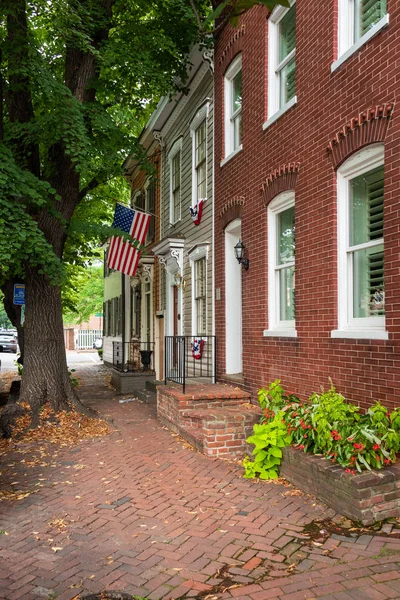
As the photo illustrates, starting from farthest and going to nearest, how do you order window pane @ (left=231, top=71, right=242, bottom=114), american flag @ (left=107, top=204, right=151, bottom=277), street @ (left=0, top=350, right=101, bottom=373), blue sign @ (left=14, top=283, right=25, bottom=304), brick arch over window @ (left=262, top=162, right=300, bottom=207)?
1. street @ (left=0, top=350, right=101, bottom=373)
2. american flag @ (left=107, top=204, right=151, bottom=277)
3. blue sign @ (left=14, top=283, right=25, bottom=304)
4. window pane @ (left=231, top=71, right=242, bottom=114)
5. brick arch over window @ (left=262, top=162, right=300, bottom=207)

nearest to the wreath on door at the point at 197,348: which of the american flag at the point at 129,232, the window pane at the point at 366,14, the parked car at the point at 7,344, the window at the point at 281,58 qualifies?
the american flag at the point at 129,232

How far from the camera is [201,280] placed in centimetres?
1123

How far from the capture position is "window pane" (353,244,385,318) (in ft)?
17.9

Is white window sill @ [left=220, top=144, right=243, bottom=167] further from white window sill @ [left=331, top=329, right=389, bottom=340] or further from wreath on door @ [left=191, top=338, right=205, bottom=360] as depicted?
white window sill @ [left=331, top=329, right=389, bottom=340]

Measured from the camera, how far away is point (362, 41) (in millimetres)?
5453

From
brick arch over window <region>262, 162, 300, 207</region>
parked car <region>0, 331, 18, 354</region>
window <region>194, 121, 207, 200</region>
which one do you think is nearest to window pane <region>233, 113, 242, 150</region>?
window <region>194, 121, 207, 200</region>

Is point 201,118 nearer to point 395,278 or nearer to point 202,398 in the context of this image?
point 202,398

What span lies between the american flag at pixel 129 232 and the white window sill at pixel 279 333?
19.2ft

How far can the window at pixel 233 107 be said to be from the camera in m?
9.37

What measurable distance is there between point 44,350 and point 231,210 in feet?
13.7

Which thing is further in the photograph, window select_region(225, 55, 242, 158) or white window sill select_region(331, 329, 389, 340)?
window select_region(225, 55, 242, 158)

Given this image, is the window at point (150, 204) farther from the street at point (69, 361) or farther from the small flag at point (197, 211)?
the street at point (69, 361)

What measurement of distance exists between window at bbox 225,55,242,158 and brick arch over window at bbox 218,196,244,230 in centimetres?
95

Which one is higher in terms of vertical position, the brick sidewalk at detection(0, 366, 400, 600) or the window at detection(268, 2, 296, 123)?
the window at detection(268, 2, 296, 123)
